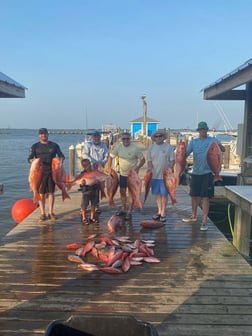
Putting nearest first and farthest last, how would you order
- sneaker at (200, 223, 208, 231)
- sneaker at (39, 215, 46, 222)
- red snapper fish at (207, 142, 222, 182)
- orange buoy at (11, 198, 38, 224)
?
red snapper fish at (207, 142, 222, 182) → sneaker at (200, 223, 208, 231) → sneaker at (39, 215, 46, 222) → orange buoy at (11, 198, 38, 224)

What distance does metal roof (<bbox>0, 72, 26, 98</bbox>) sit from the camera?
192 inches

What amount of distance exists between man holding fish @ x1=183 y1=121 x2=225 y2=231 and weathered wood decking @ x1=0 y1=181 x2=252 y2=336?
0.77 m

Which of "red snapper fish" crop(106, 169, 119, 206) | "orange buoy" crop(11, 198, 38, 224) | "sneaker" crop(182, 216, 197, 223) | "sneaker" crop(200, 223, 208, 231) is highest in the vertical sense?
"red snapper fish" crop(106, 169, 119, 206)

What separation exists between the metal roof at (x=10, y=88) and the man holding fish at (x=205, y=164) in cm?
334

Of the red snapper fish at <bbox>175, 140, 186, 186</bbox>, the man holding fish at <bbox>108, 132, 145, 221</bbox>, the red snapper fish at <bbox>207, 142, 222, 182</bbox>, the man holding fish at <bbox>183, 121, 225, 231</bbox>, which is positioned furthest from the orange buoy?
the red snapper fish at <bbox>207, 142, 222, 182</bbox>

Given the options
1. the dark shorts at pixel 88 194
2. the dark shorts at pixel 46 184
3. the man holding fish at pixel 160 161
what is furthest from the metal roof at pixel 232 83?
the dark shorts at pixel 46 184

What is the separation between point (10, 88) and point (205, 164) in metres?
3.66

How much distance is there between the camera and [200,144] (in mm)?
5480

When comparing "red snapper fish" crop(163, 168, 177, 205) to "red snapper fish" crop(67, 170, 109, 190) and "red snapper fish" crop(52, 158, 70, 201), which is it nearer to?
"red snapper fish" crop(67, 170, 109, 190)

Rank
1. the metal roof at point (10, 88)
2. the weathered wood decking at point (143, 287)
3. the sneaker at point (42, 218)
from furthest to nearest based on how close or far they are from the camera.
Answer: the sneaker at point (42, 218) < the metal roof at point (10, 88) < the weathered wood decking at point (143, 287)

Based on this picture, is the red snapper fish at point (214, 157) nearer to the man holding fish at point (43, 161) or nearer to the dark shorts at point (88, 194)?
the dark shorts at point (88, 194)

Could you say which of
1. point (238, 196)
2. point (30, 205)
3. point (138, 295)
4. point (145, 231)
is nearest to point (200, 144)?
point (238, 196)

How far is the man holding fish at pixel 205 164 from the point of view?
209 inches

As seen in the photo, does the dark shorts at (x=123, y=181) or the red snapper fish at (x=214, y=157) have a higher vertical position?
the red snapper fish at (x=214, y=157)
